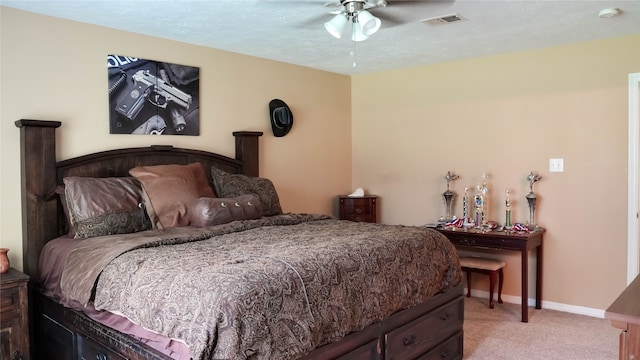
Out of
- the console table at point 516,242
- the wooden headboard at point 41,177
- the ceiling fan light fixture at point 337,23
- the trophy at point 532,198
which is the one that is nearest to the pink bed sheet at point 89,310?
the wooden headboard at point 41,177

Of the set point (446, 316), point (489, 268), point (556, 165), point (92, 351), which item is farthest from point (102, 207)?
point (556, 165)

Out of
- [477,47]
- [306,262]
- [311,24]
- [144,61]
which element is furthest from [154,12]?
[477,47]

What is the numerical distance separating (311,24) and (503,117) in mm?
2126

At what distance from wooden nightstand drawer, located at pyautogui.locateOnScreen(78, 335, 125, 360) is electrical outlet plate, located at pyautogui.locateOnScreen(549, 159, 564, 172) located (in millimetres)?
3636

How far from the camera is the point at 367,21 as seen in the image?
2656 mm

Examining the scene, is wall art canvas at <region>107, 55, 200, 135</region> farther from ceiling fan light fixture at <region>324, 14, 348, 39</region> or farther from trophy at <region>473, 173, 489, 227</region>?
trophy at <region>473, 173, 489, 227</region>

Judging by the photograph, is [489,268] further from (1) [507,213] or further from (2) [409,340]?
(2) [409,340]

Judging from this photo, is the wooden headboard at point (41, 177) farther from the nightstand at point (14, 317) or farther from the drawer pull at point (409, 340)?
the drawer pull at point (409, 340)

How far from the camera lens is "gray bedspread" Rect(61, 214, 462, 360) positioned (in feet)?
5.80

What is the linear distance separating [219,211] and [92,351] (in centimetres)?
107

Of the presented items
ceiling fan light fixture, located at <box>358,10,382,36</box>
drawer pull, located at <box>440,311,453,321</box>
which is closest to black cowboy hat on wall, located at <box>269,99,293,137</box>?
ceiling fan light fixture, located at <box>358,10,382,36</box>

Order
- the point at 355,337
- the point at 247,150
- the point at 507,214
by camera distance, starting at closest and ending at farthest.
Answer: the point at 355,337 < the point at 247,150 < the point at 507,214

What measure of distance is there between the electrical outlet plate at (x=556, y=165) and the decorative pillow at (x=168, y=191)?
2.92 meters

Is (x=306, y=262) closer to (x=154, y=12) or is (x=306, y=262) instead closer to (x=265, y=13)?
(x=265, y=13)
